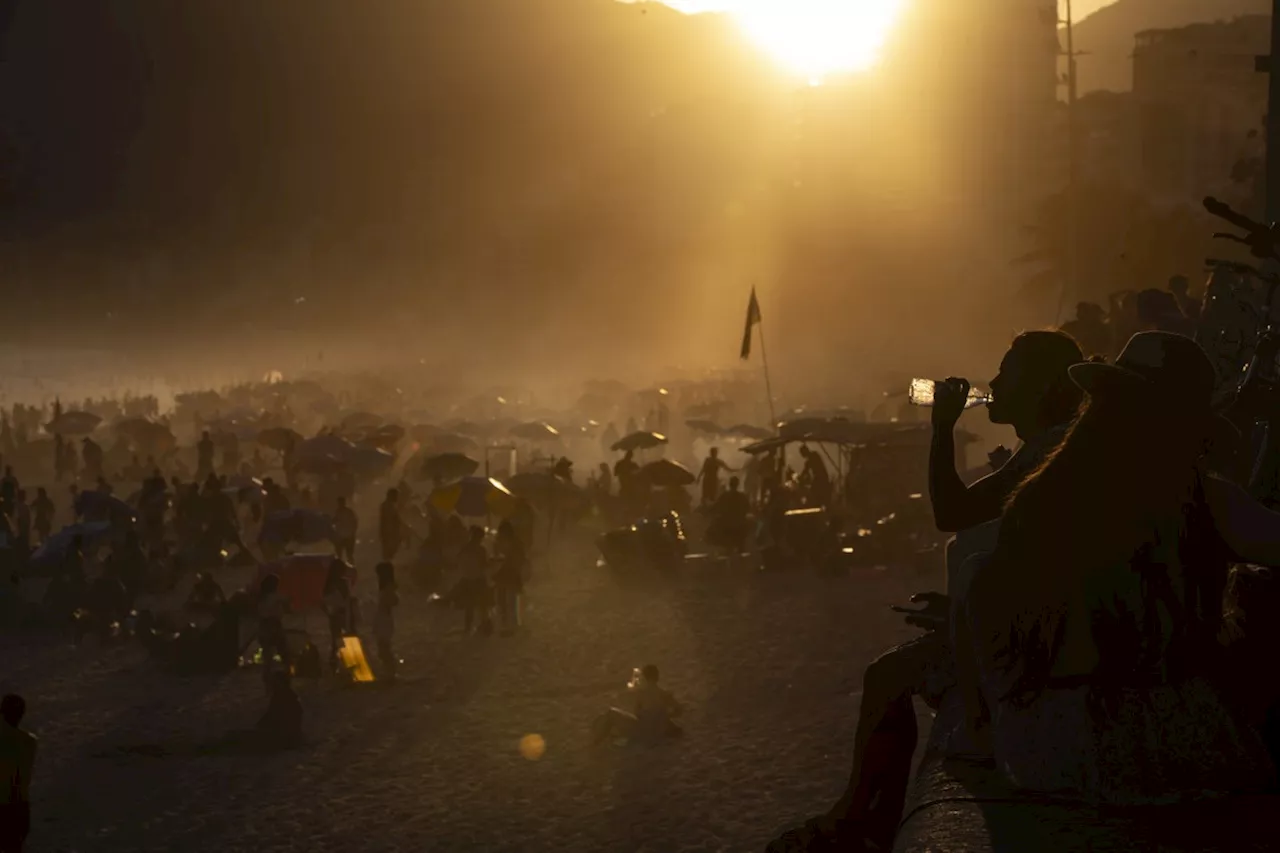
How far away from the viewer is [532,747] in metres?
13.7

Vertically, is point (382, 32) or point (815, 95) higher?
point (382, 32)

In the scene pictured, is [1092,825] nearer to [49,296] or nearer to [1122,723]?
[1122,723]

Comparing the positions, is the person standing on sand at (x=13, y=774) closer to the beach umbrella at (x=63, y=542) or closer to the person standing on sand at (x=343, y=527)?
the beach umbrella at (x=63, y=542)

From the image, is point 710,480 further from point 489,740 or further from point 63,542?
point 489,740

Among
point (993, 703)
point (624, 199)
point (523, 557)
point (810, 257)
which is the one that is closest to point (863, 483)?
point (523, 557)

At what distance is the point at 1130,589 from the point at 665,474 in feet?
73.1

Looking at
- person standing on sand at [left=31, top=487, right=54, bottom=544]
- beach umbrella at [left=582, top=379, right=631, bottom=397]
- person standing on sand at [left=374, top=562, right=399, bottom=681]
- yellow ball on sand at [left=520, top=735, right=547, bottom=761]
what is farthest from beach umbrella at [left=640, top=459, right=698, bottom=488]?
beach umbrella at [left=582, top=379, right=631, bottom=397]

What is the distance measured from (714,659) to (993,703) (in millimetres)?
13580

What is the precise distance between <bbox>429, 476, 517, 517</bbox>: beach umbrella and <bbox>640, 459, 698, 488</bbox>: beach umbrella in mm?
3579

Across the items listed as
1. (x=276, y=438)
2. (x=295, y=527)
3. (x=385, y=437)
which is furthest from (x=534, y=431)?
(x=295, y=527)

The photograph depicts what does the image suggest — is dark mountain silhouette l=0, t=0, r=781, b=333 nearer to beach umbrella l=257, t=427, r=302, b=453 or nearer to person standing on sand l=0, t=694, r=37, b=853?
beach umbrella l=257, t=427, r=302, b=453

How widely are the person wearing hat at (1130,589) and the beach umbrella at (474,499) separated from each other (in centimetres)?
1931

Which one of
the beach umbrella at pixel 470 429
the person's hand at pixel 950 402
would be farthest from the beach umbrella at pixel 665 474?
the person's hand at pixel 950 402

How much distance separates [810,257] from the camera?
89000 mm
